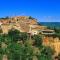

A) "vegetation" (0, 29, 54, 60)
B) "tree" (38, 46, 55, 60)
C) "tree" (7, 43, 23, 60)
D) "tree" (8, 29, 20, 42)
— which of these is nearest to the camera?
"tree" (7, 43, 23, 60)

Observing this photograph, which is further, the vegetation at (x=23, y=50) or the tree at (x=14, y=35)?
the tree at (x=14, y=35)

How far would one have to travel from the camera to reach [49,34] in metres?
18.8

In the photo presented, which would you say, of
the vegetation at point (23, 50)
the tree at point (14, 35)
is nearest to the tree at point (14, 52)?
the vegetation at point (23, 50)

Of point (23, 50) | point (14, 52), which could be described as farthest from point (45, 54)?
point (14, 52)

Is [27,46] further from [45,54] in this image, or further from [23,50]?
[45,54]

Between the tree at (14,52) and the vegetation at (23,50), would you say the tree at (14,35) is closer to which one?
the vegetation at (23,50)

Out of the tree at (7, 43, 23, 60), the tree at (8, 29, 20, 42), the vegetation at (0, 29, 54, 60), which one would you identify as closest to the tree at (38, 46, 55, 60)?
the vegetation at (0, 29, 54, 60)

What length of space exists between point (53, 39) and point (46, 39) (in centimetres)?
58

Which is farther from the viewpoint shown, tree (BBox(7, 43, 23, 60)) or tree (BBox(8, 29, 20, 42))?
Answer: tree (BBox(8, 29, 20, 42))

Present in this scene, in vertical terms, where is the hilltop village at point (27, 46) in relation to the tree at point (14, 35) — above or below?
below

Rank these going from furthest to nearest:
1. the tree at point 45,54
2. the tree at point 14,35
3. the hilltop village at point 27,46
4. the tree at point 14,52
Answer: the tree at point 14,35
the tree at point 45,54
the hilltop village at point 27,46
the tree at point 14,52

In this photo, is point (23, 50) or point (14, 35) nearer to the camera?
point (23, 50)

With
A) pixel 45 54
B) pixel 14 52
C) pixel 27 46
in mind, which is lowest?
Result: pixel 45 54

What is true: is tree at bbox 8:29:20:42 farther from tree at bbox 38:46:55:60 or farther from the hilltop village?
tree at bbox 38:46:55:60
